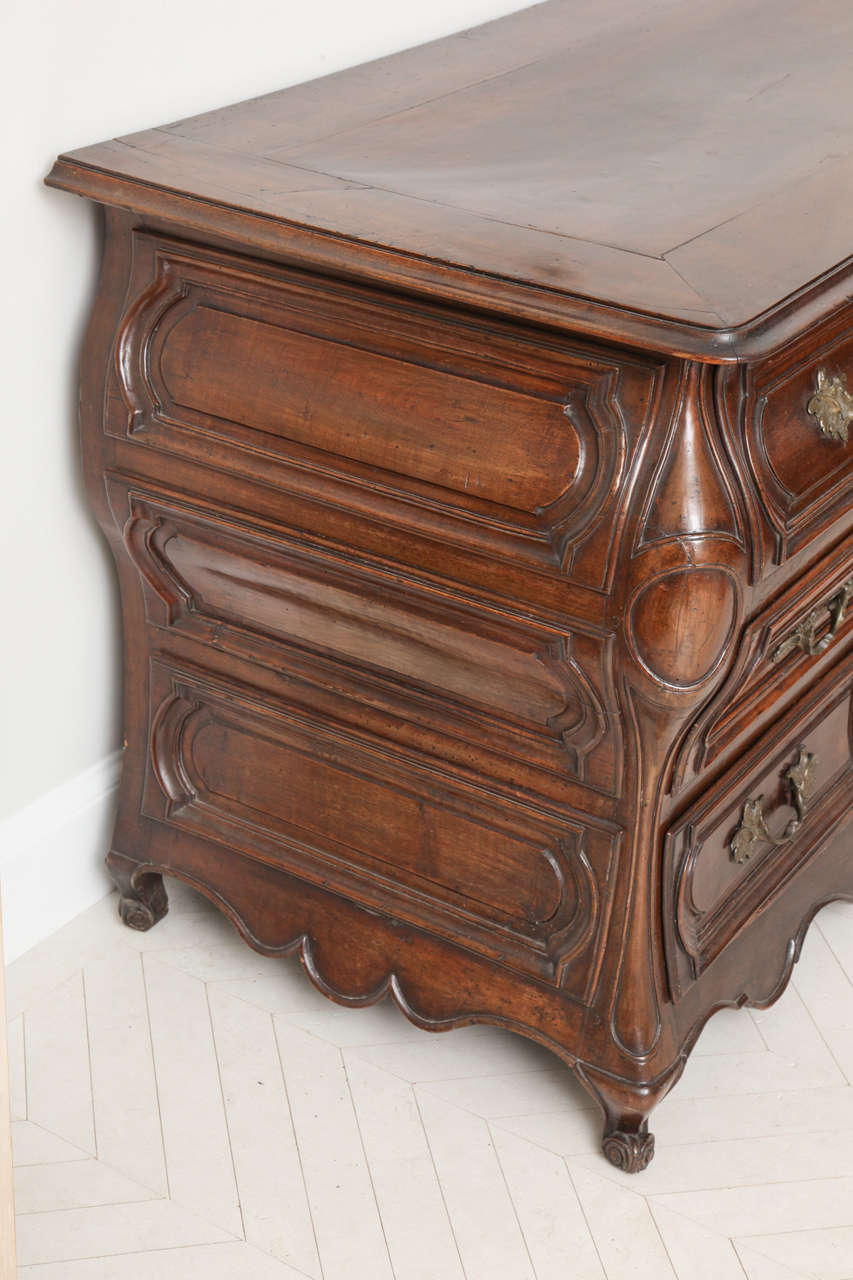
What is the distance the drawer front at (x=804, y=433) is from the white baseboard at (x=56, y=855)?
3.90 feet

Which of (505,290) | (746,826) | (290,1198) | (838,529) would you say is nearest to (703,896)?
(746,826)

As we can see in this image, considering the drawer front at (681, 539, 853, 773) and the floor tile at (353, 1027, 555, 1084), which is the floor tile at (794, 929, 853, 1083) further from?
the drawer front at (681, 539, 853, 773)

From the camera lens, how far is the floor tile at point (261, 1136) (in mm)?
1851

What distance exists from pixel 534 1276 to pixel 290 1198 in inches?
13.0

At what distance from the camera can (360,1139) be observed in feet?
6.57

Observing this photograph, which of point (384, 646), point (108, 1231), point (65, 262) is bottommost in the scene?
point (108, 1231)

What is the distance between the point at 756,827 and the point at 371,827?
0.53m

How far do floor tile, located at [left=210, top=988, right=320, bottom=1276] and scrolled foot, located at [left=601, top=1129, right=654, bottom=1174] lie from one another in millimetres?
415

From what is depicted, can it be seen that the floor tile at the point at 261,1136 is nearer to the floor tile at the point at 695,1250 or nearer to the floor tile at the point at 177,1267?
the floor tile at the point at 177,1267

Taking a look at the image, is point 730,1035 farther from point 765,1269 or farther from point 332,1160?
point 332,1160

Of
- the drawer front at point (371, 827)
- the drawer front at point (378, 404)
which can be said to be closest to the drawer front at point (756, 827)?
the drawer front at point (371, 827)

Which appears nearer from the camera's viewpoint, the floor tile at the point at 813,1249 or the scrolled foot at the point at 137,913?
the floor tile at the point at 813,1249

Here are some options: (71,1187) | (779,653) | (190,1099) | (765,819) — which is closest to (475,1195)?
(190,1099)

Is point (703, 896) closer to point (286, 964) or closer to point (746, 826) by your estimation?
point (746, 826)
